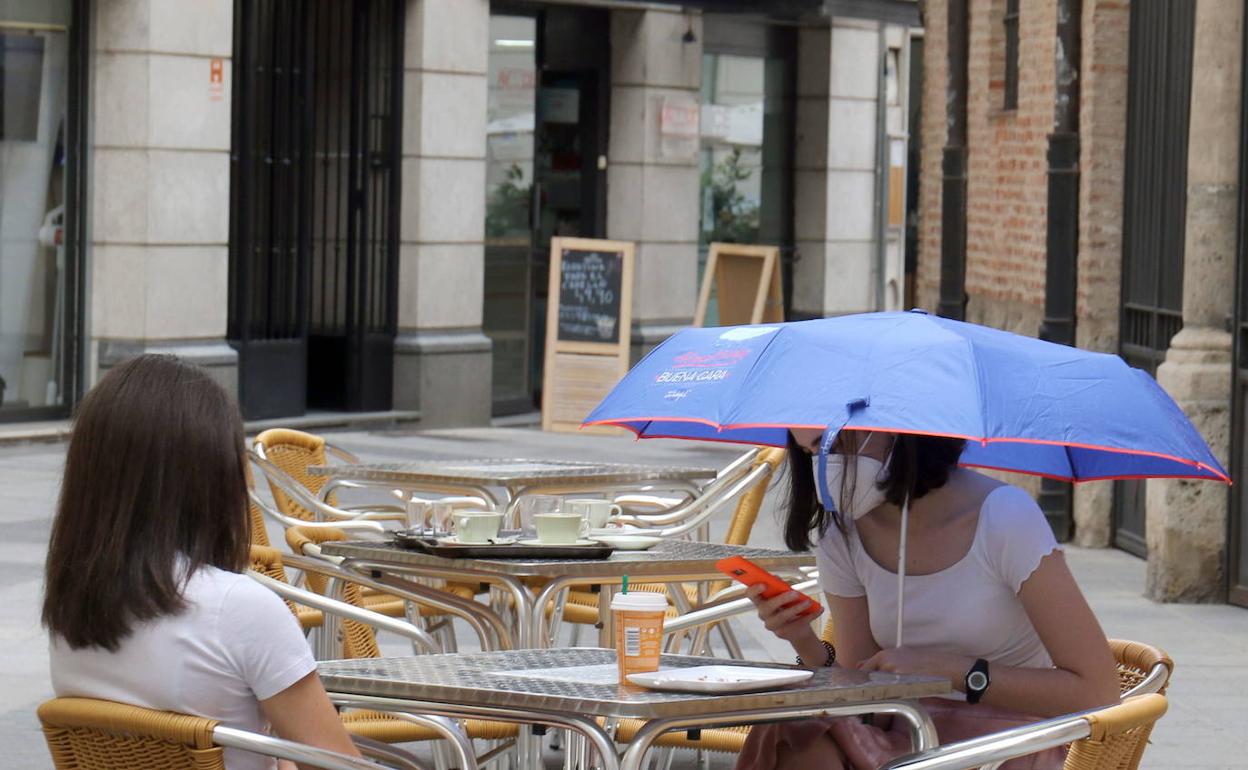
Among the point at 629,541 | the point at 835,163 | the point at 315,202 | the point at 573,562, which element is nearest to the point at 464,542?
the point at 573,562

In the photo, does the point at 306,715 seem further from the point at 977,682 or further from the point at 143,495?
the point at 977,682

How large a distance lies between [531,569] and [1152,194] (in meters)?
6.58

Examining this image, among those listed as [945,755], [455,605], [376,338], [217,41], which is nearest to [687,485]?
[455,605]

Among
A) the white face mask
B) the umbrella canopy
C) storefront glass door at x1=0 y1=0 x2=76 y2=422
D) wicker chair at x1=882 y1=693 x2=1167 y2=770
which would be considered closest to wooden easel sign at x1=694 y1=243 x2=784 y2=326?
storefront glass door at x1=0 y1=0 x2=76 y2=422

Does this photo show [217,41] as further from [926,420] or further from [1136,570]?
[926,420]

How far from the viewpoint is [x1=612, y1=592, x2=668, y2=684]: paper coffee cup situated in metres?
3.81

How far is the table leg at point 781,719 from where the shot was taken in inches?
145

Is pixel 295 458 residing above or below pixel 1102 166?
below

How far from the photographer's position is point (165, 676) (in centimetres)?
337

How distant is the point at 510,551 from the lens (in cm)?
575

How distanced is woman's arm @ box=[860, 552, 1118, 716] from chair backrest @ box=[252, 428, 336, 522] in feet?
13.8

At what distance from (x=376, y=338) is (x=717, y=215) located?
491 cm

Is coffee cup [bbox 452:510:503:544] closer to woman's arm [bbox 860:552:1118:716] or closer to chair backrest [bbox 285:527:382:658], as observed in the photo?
chair backrest [bbox 285:527:382:658]

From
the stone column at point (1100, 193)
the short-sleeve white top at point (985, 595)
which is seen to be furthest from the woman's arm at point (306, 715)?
the stone column at point (1100, 193)
